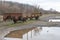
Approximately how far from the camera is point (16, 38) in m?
3.46

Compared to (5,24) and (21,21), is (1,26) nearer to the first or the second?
(5,24)

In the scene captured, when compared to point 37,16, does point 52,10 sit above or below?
above

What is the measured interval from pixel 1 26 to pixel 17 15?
82 centimetres

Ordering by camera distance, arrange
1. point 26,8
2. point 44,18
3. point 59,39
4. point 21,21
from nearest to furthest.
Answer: point 59,39, point 26,8, point 21,21, point 44,18

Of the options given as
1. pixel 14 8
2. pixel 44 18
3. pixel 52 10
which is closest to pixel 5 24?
pixel 14 8

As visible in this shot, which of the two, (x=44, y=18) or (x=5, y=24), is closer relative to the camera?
(x=5, y=24)

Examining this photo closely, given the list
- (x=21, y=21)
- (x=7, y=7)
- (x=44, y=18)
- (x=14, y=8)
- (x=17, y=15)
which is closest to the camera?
(x=7, y=7)

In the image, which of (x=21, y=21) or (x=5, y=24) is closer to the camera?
(x=5, y=24)

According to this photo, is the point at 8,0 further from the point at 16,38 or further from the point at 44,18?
the point at 44,18

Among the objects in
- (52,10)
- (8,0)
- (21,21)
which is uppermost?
(8,0)

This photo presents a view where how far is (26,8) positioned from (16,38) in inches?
68.0

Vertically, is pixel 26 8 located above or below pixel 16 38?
above

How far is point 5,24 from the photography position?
501 cm

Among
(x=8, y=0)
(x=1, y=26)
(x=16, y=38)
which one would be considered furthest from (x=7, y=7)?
(x=16, y=38)
